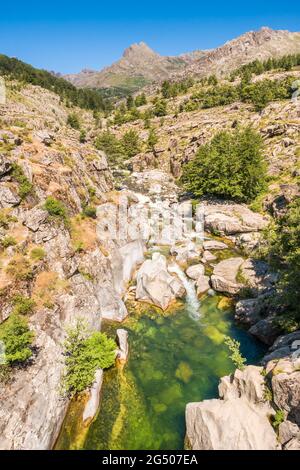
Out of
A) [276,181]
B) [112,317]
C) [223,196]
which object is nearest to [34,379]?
[112,317]

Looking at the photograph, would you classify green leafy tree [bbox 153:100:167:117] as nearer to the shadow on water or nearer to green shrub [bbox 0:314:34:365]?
the shadow on water

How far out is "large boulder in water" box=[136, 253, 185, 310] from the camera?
34.1 meters

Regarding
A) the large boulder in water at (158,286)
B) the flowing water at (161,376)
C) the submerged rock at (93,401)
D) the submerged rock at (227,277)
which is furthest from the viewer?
the submerged rock at (227,277)

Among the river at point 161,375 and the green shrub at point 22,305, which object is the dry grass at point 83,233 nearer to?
the river at point 161,375

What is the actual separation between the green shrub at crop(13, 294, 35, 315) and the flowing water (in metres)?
9.05

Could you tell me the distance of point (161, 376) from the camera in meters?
25.0

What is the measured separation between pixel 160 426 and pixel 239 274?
21.4 meters

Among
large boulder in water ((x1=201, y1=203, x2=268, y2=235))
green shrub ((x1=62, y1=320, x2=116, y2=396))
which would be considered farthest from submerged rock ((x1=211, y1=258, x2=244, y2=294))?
green shrub ((x1=62, y1=320, x2=116, y2=396))

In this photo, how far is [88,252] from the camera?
3538cm

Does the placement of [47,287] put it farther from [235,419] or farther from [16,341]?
[235,419]

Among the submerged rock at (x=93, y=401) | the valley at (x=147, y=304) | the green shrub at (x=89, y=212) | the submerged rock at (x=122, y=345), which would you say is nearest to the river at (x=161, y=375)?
the valley at (x=147, y=304)

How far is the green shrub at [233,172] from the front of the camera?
58.8m

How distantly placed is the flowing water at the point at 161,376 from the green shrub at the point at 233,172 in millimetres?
31872

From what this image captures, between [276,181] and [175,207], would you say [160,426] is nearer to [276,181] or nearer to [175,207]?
[175,207]
